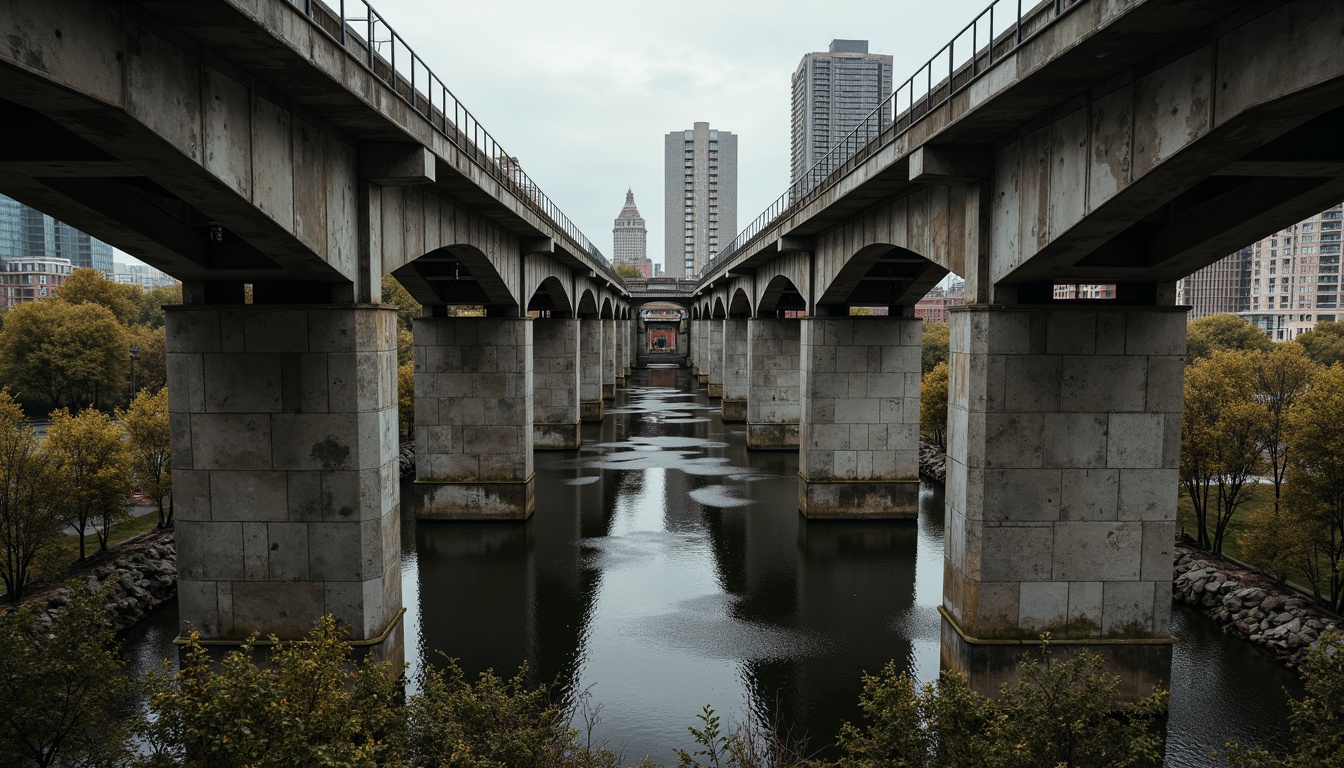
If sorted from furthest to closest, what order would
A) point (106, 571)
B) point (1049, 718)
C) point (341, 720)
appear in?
1. point (106, 571)
2. point (1049, 718)
3. point (341, 720)

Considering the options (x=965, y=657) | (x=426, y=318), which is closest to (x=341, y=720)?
(x=965, y=657)

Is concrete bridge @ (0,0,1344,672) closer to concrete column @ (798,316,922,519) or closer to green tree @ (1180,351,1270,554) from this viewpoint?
concrete column @ (798,316,922,519)

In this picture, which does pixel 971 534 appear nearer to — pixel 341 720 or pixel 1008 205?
pixel 1008 205

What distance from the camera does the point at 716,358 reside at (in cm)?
6819

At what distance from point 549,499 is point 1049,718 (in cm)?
2275

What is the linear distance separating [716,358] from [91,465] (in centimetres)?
5074

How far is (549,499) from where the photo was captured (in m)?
30.2

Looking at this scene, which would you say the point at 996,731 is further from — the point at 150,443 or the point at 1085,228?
the point at 150,443

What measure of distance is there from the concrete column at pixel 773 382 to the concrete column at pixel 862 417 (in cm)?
1232

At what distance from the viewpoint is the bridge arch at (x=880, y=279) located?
2305 cm

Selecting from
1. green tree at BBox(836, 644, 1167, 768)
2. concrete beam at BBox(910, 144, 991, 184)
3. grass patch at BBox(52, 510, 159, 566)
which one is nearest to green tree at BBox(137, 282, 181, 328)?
grass patch at BBox(52, 510, 159, 566)

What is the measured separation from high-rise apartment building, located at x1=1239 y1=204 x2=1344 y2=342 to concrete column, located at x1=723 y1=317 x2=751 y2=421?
82.3m

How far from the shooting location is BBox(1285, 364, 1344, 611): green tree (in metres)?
17.7

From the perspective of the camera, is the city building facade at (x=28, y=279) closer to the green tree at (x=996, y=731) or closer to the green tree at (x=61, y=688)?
the green tree at (x=61, y=688)
